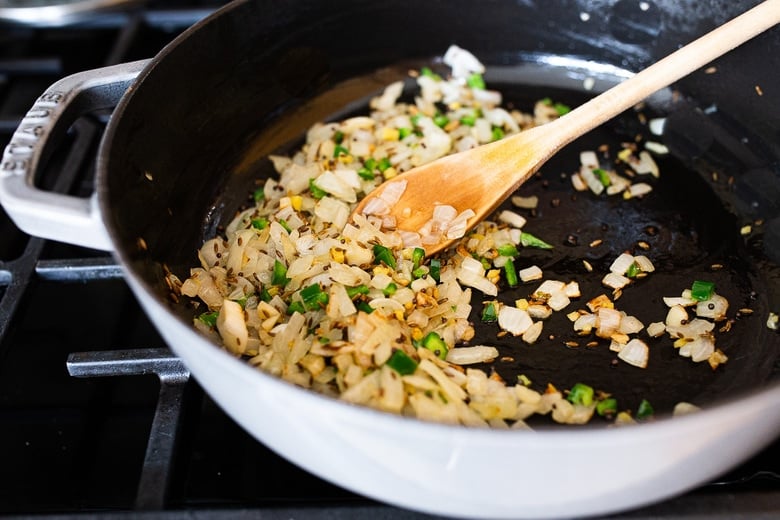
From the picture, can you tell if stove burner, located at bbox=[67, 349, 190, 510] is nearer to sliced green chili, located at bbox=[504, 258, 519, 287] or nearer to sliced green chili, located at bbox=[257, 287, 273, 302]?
sliced green chili, located at bbox=[257, 287, 273, 302]

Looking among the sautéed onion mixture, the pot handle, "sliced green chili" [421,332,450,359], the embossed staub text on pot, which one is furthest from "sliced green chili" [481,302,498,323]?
the embossed staub text on pot

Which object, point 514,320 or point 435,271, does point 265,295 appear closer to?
point 435,271

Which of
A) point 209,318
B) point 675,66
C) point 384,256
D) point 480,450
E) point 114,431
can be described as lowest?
point 114,431

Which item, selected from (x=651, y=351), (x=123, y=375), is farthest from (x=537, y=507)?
(x=123, y=375)

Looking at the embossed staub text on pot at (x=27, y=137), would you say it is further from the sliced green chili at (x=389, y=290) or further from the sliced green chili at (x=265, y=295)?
the sliced green chili at (x=389, y=290)

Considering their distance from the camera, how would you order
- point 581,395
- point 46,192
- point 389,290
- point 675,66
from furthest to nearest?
point 675,66 < point 389,290 < point 581,395 < point 46,192

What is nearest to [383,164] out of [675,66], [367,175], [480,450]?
[367,175]
